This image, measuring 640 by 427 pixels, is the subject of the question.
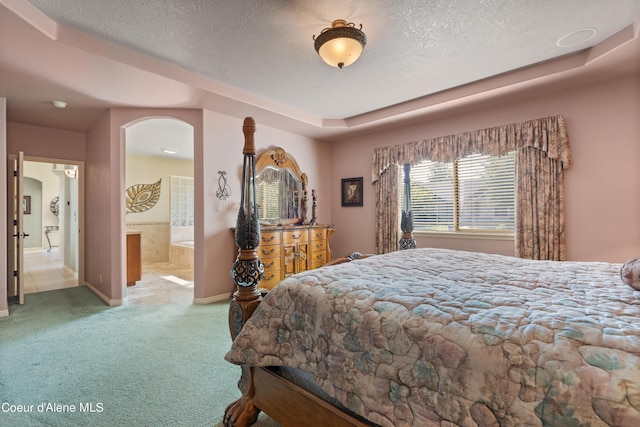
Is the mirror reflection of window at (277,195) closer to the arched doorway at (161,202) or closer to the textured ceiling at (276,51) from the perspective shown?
the textured ceiling at (276,51)

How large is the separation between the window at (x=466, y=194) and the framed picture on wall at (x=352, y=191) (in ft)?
3.04

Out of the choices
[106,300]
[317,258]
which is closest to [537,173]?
[317,258]

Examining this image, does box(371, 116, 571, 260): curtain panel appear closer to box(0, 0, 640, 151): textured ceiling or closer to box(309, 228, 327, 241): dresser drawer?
box(0, 0, 640, 151): textured ceiling

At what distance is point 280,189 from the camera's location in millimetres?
4812

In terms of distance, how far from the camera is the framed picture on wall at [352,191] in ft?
17.3

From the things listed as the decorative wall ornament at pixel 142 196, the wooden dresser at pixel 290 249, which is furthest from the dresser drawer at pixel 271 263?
the decorative wall ornament at pixel 142 196

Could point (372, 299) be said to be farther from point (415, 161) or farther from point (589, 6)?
point (415, 161)

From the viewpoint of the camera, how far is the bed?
0.77 meters

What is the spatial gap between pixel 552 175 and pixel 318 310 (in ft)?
11.6

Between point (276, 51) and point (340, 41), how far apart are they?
713 mm

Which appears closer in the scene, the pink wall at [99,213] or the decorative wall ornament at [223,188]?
the pink wall at [99,213]

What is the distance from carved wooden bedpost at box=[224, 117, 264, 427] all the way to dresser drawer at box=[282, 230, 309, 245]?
8.03ft

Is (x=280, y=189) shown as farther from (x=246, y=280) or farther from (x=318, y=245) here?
(x=246, y=280)

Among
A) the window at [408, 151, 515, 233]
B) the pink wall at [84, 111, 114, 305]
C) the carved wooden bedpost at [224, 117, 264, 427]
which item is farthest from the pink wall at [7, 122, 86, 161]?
the window at [408, 151, 515, 233]
